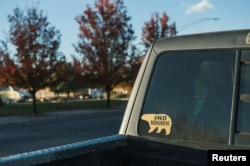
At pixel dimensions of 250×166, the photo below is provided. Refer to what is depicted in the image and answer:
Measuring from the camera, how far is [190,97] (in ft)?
8.92

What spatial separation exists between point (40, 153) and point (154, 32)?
4438 cm

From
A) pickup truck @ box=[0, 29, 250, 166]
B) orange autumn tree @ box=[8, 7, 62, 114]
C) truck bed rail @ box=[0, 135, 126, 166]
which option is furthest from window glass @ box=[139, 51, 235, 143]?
orange autumn tree @ box=[8, 7, 62, 114]

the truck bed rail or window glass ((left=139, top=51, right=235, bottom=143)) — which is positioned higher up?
window glass ((left=139, top=51, right=235, bottom=143))

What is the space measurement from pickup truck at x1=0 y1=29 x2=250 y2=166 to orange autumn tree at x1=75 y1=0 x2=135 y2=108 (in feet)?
110

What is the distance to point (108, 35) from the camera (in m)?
36.8

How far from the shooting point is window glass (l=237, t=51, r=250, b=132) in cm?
244

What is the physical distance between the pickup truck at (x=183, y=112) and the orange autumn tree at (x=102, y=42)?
3356cm

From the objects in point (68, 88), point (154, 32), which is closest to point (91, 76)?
point (154, 32)

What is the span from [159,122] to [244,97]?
21.7 inches

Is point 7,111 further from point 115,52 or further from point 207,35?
point 207,35

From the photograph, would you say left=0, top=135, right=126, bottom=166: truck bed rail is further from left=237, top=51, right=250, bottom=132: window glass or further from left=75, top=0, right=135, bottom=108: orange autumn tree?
left=75, top=0, right=135, bottom=108: orange autumn tree

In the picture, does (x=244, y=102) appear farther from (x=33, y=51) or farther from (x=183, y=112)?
(x=33, y=51)

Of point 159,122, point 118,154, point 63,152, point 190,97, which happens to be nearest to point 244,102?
point 190,97

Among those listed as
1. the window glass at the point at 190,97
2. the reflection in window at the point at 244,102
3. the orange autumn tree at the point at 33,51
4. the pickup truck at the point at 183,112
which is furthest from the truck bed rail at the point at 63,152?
the orange autumn tree at the point at 33,51
